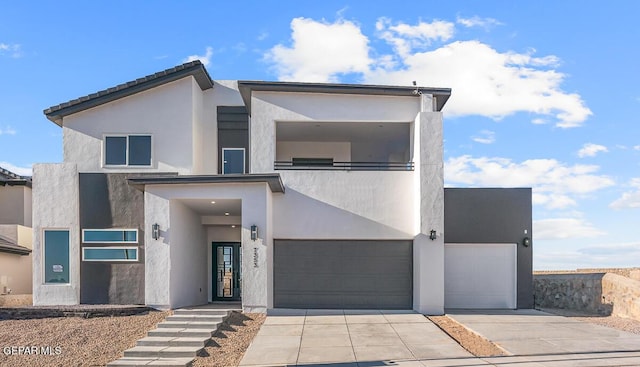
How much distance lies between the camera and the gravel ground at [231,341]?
10133 mm

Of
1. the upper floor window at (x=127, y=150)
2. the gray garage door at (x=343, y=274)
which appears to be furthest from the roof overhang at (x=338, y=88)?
the gray garage door at (x=343, y=274)

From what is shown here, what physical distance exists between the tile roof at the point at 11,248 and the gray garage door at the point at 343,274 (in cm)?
975

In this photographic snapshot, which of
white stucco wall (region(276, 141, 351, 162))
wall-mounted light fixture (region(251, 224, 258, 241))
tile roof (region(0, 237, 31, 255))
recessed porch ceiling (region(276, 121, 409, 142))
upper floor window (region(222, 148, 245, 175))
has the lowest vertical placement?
tile roof (region(0, 237, 31, 255))

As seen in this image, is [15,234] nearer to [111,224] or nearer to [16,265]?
[16,265]

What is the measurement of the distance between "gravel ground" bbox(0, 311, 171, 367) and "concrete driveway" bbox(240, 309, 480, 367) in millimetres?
2885

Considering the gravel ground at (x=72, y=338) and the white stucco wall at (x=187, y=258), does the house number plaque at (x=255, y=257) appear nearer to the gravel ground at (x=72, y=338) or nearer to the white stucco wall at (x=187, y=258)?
the white stucco wall at (x=187, y=258)

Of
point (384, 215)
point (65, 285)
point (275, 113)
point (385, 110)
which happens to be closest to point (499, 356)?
point (384, 215)

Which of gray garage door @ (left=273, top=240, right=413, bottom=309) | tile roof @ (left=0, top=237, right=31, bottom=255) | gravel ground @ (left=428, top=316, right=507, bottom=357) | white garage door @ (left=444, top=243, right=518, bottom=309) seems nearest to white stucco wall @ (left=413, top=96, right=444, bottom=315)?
gray garage door @ (left=273, top=240, right=413, bottom=309)

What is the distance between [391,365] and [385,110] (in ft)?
29.3

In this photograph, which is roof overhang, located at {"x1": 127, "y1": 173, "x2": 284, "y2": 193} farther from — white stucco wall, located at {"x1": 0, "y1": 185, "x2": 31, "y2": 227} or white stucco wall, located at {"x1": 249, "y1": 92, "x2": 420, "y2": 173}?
white stucco wall, located at {"x1": 0, "y1": 185, "x2": 31, "y2": 227}

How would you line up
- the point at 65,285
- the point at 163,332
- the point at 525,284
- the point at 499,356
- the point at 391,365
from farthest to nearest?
the point at 525,284
the point at 65,285
the point at 163,332
the point at 499,356
the point at 391,365

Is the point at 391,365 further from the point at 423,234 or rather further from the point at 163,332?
the point at 423,234

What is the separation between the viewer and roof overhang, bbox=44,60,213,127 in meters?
16.5

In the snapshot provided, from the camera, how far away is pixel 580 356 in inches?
392
